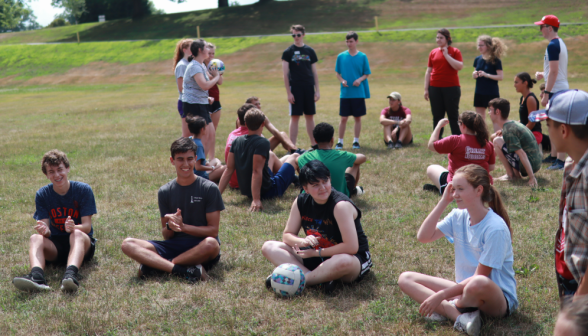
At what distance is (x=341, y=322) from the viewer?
4102 millimetres

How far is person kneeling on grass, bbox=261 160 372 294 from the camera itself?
4543mm

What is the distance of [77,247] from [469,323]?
13.0 ft

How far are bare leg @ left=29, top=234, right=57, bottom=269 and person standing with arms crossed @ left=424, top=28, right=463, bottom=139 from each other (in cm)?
839

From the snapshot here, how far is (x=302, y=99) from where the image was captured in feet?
36.8

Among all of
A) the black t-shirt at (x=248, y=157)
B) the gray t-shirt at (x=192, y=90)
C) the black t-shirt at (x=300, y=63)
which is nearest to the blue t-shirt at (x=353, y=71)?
the black t-shirt at (x=300, y=63)

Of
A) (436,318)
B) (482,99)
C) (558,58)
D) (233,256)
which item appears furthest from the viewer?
(482,99)

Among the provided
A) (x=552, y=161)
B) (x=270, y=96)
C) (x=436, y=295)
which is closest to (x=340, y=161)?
(x=436, y=295)

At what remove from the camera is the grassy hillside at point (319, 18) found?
51.3m

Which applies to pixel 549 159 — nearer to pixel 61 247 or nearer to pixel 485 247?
pixel 485 247

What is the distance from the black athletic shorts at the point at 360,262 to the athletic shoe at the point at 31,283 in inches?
103

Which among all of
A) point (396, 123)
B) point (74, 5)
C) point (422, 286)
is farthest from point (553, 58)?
point (74, 5)

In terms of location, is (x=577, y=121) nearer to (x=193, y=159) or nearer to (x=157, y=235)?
(x=193, y=159)

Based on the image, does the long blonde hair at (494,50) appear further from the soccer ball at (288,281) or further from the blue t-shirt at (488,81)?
the soccer ball at (288,281)

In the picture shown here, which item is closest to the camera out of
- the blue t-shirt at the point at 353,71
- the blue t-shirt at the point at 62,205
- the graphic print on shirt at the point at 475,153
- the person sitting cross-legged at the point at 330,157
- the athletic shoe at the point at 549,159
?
the blue t-shirt at the point at 62,205
